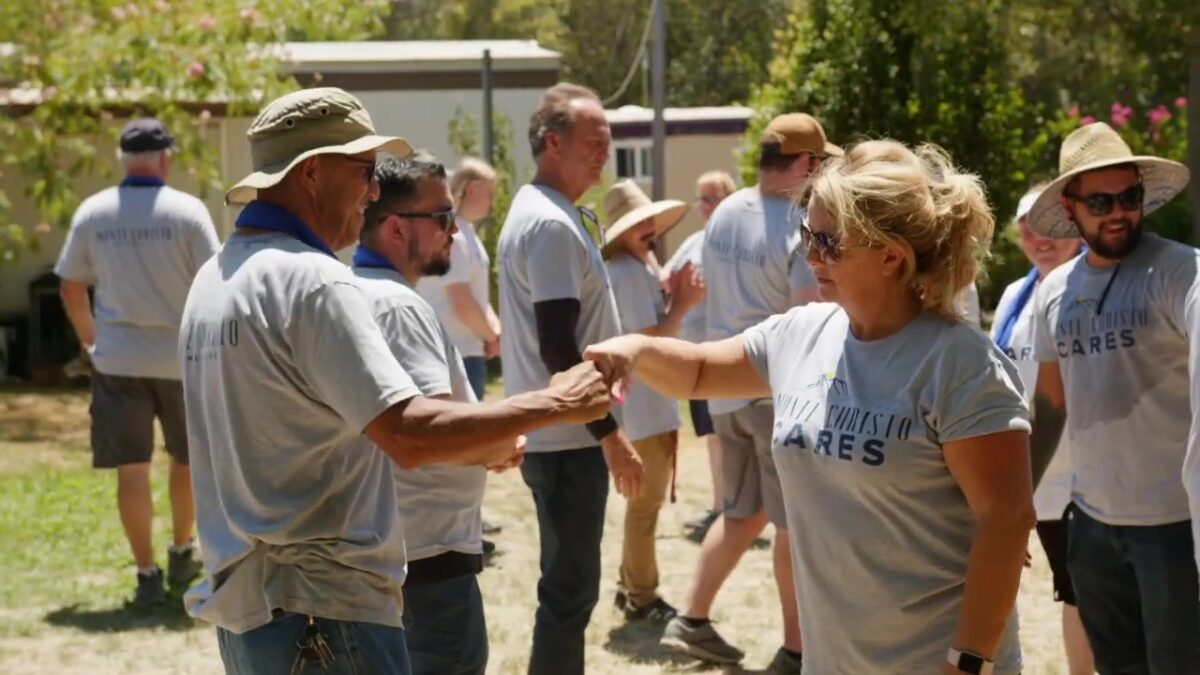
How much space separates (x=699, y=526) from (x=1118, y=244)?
18.0 ft

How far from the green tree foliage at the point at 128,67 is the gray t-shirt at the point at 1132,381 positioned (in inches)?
421

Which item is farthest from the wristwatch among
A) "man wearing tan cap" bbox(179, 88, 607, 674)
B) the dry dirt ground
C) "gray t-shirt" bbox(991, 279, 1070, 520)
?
the dry dirt ground

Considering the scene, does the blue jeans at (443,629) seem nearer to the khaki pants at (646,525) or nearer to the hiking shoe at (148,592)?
the khaki pants at (646,525)

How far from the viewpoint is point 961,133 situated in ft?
61.3

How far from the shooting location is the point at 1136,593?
514 cm

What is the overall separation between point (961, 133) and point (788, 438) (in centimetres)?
1558

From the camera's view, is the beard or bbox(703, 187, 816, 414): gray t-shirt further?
bbox(703, 187, 816, 414): gray t-shirt

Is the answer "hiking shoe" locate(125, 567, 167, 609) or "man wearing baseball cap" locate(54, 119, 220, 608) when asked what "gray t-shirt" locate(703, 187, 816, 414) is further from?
"hiking shoe" locate(125, 567, 167, 609)

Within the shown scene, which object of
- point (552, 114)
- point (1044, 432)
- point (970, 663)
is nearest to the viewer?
point (970, 663)

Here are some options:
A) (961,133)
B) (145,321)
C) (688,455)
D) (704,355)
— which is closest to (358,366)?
(704,355)

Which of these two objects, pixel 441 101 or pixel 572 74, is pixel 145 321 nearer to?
pixel 441 101

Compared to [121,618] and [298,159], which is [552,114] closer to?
[298,159]

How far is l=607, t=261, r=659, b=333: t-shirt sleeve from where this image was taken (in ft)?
27.2

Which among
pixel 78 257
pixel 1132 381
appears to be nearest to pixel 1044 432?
pixel 1132 381
